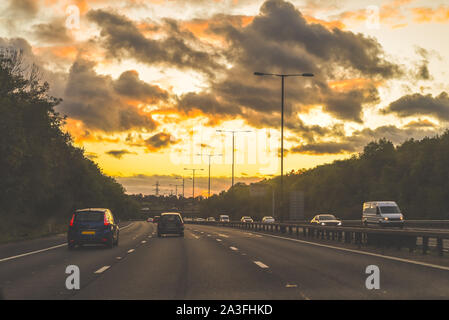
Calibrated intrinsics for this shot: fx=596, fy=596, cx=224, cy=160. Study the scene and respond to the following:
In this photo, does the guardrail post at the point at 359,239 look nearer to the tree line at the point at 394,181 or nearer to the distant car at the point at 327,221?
the distant car at the point at 327,221

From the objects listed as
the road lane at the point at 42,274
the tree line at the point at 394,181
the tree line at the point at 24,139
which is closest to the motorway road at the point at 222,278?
the road lane at the point at 42,274

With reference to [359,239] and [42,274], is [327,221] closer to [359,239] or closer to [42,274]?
[359,239]

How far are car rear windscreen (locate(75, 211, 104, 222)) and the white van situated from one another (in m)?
23.4

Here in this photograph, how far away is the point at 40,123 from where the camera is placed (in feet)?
155

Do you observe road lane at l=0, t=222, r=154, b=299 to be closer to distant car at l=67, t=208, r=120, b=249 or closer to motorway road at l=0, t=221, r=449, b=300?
motorway road at l=0, t=221, r=449, b=300

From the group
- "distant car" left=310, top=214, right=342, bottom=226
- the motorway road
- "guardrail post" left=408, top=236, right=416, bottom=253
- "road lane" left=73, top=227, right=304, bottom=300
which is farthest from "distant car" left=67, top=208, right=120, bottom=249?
"distant car" left=310, top=214, right=342, bottom=226

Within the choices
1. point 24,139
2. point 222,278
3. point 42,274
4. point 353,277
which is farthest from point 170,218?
point 353,277

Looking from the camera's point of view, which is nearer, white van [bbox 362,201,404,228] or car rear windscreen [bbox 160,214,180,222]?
car rear windscreen [bbox 160,214,180,222]

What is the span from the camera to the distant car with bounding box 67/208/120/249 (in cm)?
2397
